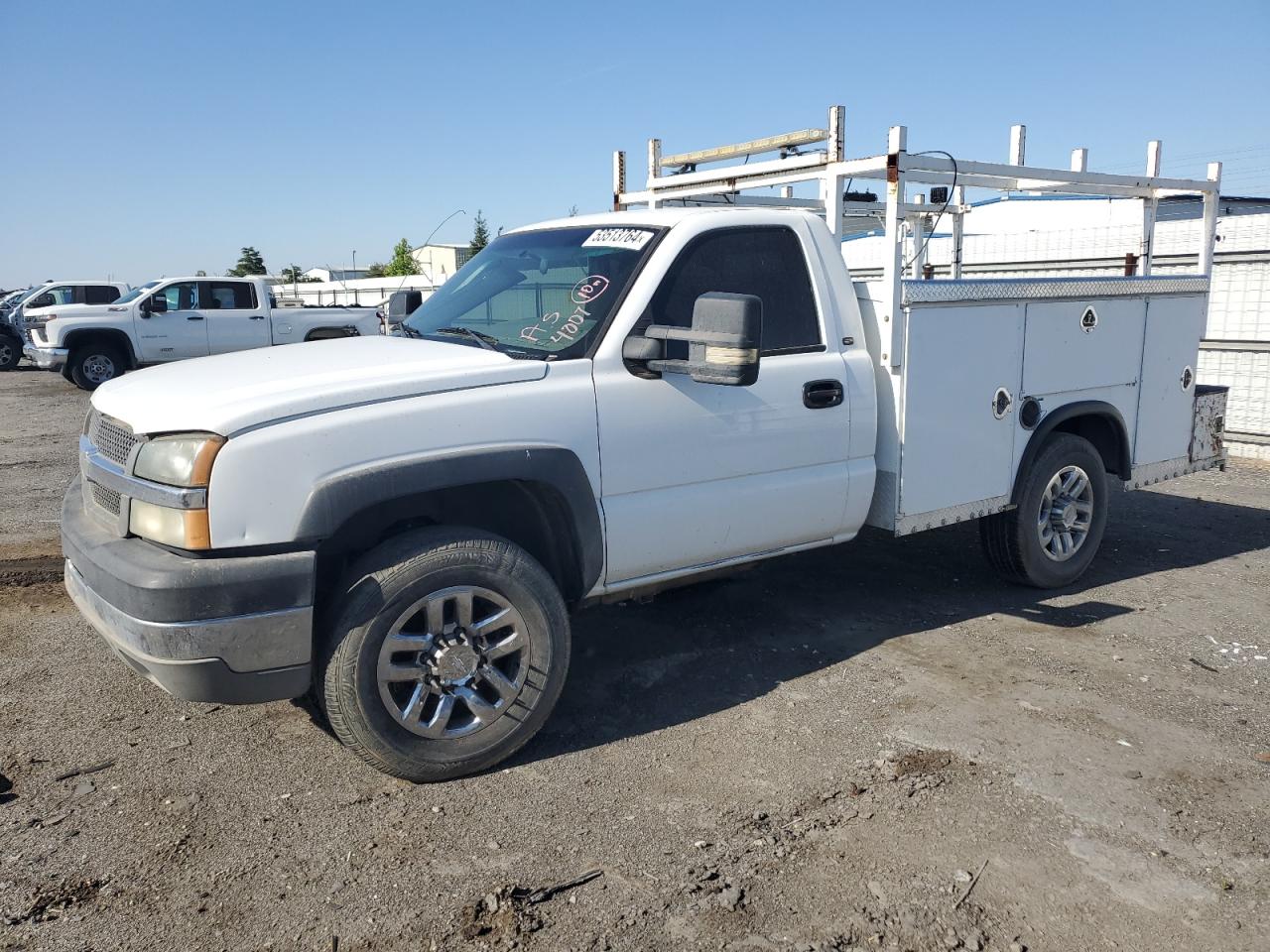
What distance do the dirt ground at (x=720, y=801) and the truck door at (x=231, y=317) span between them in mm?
13343

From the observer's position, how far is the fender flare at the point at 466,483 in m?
3.30

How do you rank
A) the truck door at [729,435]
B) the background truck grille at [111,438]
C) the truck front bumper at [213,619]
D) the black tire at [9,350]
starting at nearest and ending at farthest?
1. the truck front bumper at [213,619]
2. the background truck grille at [111,438]
3. the truck door at [729,435]
4. the black tire at [9,350]

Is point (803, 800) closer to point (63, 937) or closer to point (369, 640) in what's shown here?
point (369, 640)

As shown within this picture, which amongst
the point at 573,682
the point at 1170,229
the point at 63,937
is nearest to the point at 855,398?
the point at 573,682

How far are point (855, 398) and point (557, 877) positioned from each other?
2519 millimetres

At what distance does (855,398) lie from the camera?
464 cm

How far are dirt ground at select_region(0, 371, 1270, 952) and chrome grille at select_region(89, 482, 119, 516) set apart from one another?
934mm

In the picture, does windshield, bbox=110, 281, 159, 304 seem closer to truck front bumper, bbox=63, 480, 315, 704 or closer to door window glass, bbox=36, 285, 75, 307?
door window glass, bbox=36, 285, 75, 307

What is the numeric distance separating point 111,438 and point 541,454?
154cm

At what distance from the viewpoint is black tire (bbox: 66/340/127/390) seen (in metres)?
17.2

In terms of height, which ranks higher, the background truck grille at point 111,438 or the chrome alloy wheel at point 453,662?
the background truck grille at point 111,438

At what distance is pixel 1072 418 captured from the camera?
5820 millimetres

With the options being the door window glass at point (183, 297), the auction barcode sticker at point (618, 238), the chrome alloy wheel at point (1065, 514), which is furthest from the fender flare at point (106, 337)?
the chrome alloy wheel at point (1065, 514)

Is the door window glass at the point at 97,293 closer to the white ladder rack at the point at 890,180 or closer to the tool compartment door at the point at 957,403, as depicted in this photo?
the white ladder rack at the point at 890,180
